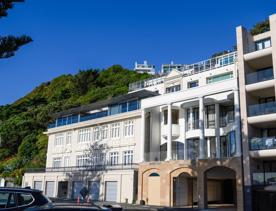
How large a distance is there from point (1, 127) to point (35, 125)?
24.5ft

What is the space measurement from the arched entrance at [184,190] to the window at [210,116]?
5252mm

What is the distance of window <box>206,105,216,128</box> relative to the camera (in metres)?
35.0

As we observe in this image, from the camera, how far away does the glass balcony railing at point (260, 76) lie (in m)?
30.1

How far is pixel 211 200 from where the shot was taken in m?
38.3

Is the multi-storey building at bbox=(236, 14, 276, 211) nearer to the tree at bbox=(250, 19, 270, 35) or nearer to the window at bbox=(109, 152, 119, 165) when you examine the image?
the window at bbox=(109, 152, 119, 165)

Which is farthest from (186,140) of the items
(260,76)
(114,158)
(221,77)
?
(114,158)

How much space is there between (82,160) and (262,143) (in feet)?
83.2

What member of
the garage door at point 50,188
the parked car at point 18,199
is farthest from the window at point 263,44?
the garage door at point 50,188

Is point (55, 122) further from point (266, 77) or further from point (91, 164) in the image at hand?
point (266, 77)

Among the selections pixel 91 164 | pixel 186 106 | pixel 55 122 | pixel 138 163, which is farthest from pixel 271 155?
pixel 55 122

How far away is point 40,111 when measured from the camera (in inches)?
3063

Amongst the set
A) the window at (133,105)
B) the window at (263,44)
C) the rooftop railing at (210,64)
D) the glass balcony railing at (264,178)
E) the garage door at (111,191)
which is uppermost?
the rooftop railing at (210,64)

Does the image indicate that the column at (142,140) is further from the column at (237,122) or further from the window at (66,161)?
the window at (66,161)

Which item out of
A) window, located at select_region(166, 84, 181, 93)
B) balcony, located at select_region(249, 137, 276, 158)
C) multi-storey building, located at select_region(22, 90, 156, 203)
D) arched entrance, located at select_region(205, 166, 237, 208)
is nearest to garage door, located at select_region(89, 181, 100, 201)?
multi-storey building, located at select_region(22, 90, 156, 203)
